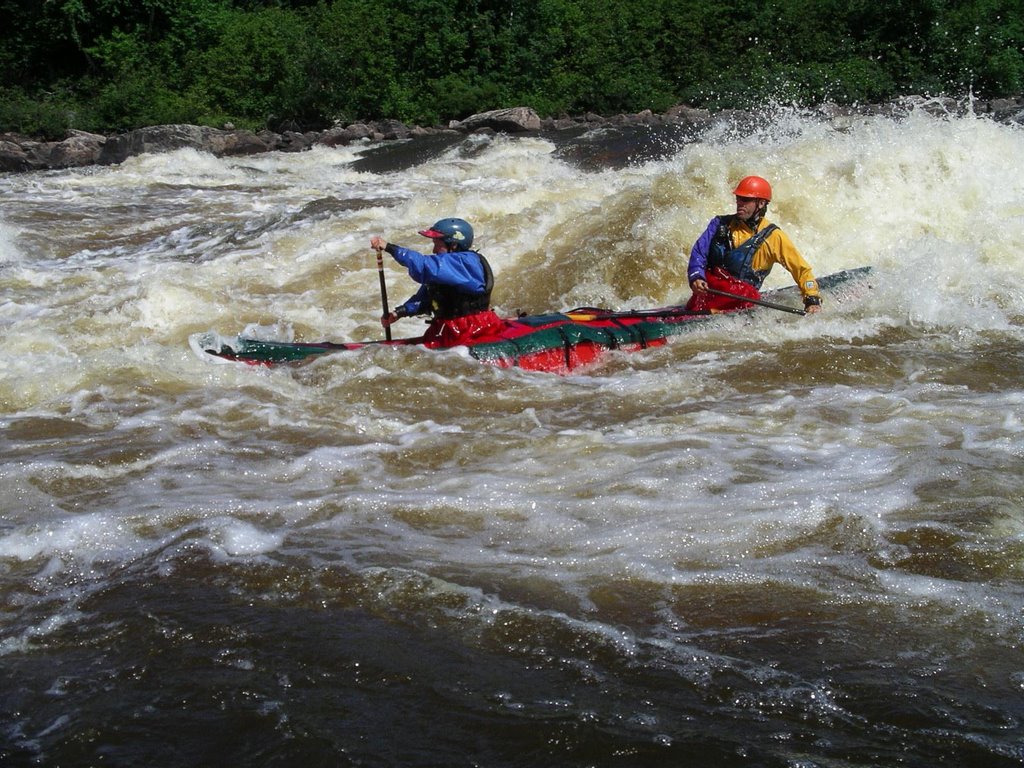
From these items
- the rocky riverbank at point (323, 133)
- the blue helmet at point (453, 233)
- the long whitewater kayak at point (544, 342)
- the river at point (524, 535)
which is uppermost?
the rocky riverbank at point (323, 133)

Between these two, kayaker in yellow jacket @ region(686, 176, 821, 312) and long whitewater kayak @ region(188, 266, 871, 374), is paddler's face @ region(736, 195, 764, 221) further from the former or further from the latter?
long whitewater kayak @ region(188, 266, 871, 374)

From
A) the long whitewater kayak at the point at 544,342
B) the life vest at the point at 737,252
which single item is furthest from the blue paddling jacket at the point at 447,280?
the life vest at the point at 737,252

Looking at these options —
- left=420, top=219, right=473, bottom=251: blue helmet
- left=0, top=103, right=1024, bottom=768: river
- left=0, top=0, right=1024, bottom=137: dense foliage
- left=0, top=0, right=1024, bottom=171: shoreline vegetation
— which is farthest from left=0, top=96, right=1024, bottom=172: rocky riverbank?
left=420, top=219, right=473, bottom=251: blue helmet

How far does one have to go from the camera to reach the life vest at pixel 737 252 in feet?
22.3

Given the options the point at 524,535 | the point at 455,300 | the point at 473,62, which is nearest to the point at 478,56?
the point at 473,62

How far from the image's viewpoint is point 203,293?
28.0 feet

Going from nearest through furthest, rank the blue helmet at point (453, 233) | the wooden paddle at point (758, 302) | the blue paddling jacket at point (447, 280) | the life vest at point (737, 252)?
1. the blue paddling jacket at point (447, 280)
2. the blue helmet at point (453, 233)
3. the wooden paddle at point (758, 302)
4. the life vest at point (737, 252)

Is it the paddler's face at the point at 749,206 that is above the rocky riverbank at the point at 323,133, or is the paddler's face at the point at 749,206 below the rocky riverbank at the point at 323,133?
below

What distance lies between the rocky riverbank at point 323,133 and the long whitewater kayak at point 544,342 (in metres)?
13.0

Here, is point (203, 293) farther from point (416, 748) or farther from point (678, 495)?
point (416, 748)

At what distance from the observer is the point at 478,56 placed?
2752 centimetres

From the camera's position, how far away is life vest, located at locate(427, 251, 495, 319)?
6.16 m

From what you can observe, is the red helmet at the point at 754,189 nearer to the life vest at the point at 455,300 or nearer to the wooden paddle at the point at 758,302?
the wooden paddle at the point at 758,302

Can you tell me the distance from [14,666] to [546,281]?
6.40 meters
